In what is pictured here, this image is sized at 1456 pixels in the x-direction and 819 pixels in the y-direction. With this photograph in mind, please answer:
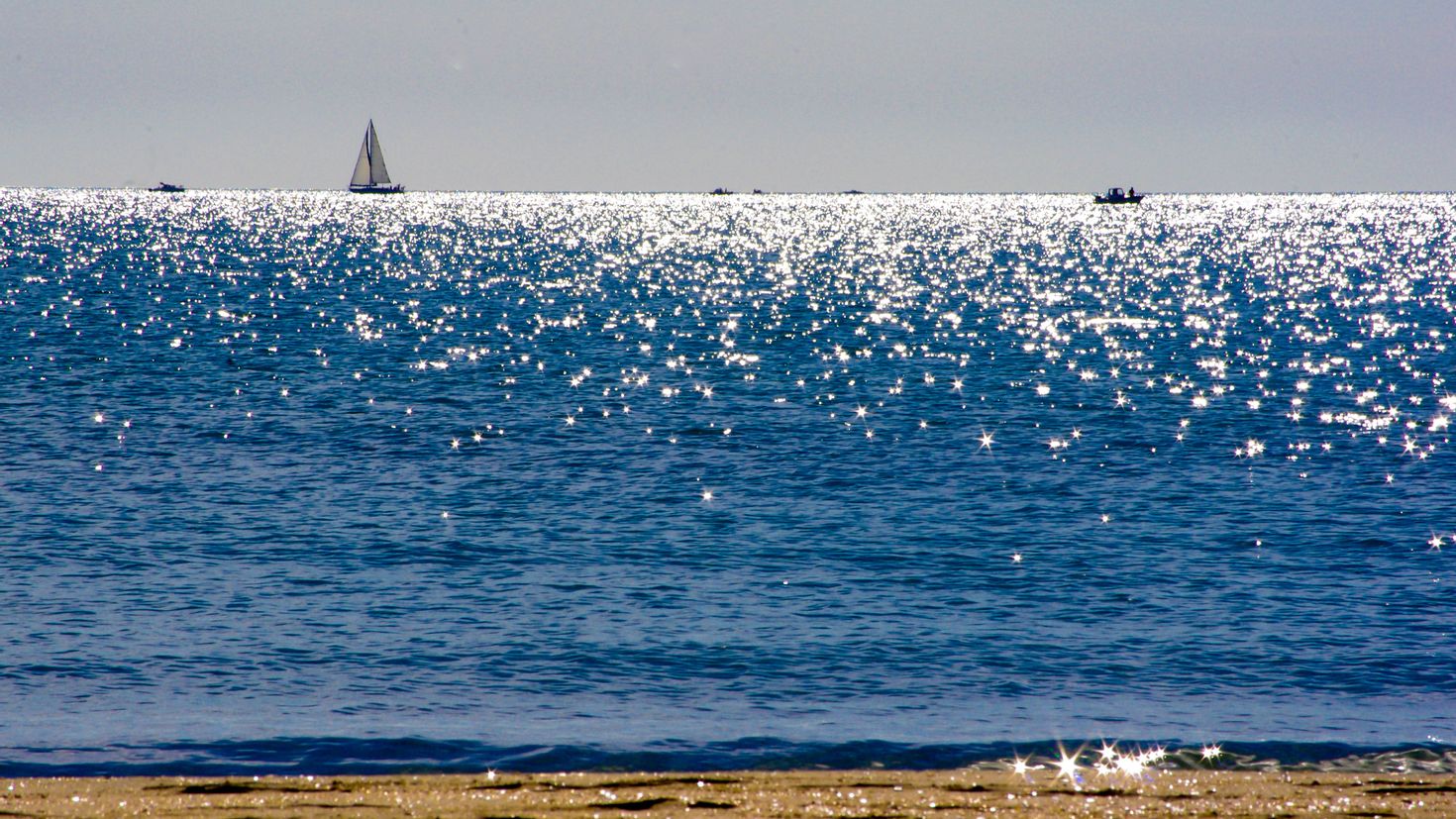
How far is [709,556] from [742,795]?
14735mm

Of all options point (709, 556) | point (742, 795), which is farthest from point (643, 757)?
point (709, 556)

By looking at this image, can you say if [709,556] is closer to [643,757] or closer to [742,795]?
[643,757]

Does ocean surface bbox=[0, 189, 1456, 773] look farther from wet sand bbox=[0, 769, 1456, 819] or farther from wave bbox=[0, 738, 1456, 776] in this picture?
wet sand bbox=[0, 769, 1456, 819]

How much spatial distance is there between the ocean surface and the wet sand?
5.01 feet

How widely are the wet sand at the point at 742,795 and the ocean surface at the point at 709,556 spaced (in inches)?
60.1

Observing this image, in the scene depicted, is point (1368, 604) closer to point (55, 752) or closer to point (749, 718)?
point (749, 718)

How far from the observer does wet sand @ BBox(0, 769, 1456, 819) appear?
13555mm

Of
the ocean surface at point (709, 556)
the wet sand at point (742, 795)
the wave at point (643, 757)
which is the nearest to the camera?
the wet sand at point (742, 795)

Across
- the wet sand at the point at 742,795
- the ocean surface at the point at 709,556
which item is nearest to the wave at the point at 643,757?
the ocean surface at the point at 709,556

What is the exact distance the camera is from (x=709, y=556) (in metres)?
29.1

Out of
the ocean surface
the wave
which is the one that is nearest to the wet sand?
the wave

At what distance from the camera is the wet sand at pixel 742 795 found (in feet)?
44.5

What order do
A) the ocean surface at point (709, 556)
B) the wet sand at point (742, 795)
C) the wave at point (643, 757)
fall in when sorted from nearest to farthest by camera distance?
1. the wet sand at point (742, 795)
2. the wave at point (643, 757)
3. the ocean surface at point (709, 556)

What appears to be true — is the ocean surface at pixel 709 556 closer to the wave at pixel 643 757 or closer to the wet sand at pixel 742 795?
the wave at pixel 643 757
